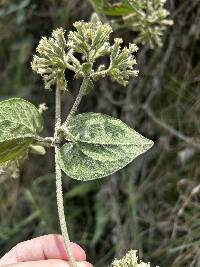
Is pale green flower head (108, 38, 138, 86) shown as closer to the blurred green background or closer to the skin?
the skin

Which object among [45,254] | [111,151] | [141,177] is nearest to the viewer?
[111,151]

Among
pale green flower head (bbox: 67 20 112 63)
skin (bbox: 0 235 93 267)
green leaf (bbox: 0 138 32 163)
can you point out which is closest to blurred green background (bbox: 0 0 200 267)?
skin (bbox: 0 235 93 267)

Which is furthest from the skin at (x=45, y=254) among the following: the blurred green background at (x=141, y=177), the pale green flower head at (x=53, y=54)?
the blurred green background at (x=141, y=177)

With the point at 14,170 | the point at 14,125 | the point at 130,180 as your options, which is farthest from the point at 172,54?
the point at 14,125

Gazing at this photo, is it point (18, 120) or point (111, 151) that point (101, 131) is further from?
point (18, 120)

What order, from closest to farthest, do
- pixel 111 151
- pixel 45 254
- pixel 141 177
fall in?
pixel 111 151
pixel 45 254
pixel 141 177

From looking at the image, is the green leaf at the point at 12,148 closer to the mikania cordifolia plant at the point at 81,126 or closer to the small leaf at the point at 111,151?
the mikania cordifolia plant at the point at 81,126

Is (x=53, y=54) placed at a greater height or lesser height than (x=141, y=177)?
greater

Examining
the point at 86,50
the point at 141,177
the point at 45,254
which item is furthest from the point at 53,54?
the point at 141,177
